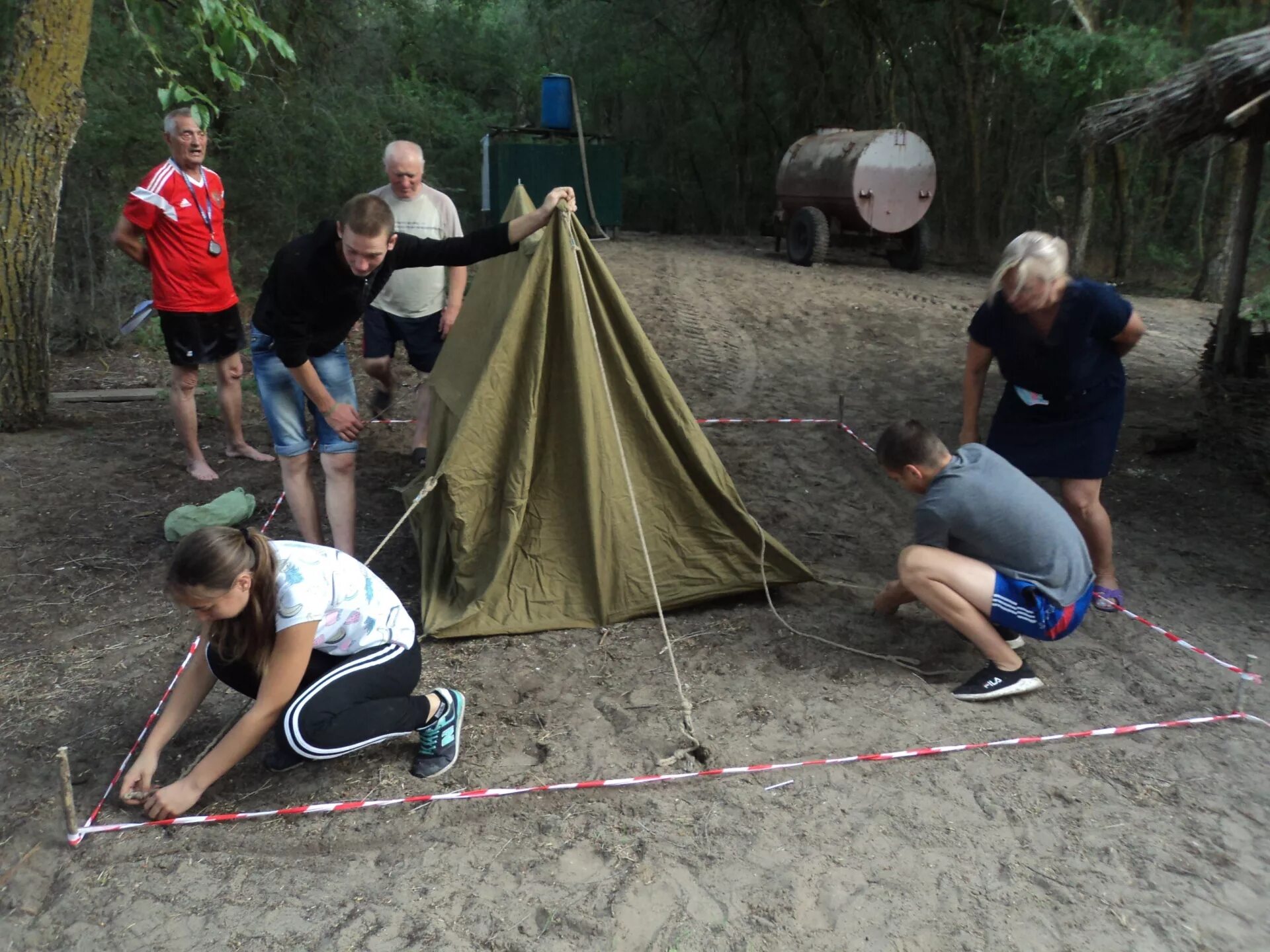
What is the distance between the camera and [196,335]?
486 centimetres

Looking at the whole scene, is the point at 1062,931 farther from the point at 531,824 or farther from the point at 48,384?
the point at 48,384

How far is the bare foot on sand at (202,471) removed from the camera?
5.02m

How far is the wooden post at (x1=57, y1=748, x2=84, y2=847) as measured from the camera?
7.79 feet

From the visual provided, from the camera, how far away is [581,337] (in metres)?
3.60

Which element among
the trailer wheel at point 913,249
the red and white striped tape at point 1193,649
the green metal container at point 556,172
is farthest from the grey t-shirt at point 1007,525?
the green metal container at point 556,172

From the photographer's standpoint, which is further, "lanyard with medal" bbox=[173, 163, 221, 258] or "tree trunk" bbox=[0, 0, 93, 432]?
"tree trunk" bbox=[0, 0, 93, 432]

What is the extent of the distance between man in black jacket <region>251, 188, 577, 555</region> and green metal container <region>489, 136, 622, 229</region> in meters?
10.7

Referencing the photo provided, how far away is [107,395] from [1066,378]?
608 cm

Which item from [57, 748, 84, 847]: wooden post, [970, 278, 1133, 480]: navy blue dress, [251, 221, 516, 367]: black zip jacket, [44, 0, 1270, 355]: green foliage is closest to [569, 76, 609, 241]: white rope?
[44, 0, 1270, 355]: green foliage

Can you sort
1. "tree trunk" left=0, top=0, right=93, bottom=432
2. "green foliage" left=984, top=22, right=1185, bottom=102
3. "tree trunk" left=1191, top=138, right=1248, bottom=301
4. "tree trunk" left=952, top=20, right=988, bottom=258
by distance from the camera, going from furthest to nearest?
"tree trunk" left=952, top=20, right=988, bottom=258, "tree trunk" left=1191, top=138, right=1248, bottom=301, "green foliage" left=984, top=22, right=1185, bottom=102, "tree trunk" left=0, top=0, right=93, bottom=432

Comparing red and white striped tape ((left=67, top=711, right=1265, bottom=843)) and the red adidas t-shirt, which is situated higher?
the red adidas t-shirt

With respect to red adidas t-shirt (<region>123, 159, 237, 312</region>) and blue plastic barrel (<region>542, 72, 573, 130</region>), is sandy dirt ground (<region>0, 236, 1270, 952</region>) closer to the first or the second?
red adidas t-shirt (<region>123, 159, 237, 312</region>)

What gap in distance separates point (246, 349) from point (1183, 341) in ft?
26.7

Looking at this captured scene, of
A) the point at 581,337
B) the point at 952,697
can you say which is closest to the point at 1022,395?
the point at 952,697
